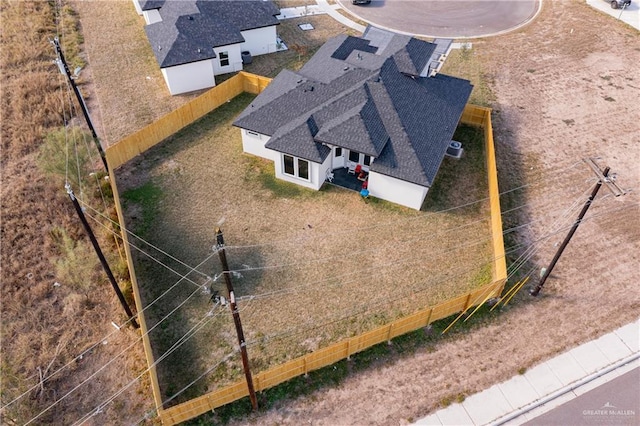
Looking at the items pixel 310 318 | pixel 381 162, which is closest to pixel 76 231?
pixel 310 318

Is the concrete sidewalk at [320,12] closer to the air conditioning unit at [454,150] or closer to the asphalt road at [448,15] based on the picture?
the asphalt road at [448,15]

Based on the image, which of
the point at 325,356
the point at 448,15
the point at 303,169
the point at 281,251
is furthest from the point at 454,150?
the point at 448,15

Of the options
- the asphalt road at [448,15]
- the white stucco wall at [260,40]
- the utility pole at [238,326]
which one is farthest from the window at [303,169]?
the asphalt road at [448,15]

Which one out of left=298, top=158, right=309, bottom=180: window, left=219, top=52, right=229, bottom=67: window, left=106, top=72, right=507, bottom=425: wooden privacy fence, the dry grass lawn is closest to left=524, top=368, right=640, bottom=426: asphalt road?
left=106, top=72, right=507, bottom=425: wooden privacy fence

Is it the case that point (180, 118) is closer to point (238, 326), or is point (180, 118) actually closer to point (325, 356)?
point (325, 356)

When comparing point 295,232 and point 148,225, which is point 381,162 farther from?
point 148,225
